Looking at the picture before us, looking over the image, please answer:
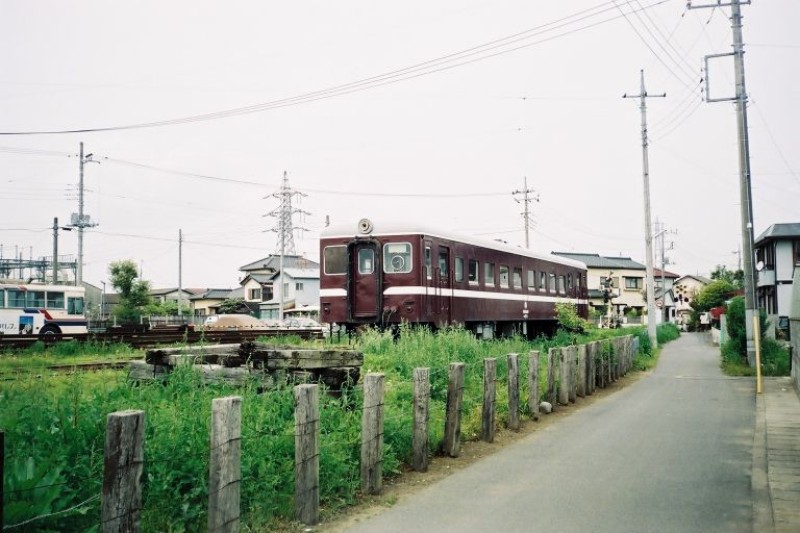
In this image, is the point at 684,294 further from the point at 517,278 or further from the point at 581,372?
the point at 581,372

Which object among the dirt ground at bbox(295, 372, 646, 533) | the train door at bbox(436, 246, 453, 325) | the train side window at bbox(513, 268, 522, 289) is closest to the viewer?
the dirt ground at bbox(295, 372, 646, 533)

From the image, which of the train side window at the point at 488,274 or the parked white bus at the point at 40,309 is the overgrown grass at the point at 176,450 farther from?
the parked white bus at the point at 40,309

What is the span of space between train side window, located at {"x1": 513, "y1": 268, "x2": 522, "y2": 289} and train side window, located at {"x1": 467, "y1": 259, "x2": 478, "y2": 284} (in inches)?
115

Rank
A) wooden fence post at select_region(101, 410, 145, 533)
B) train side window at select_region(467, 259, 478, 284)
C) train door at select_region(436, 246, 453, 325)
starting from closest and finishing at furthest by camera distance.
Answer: wooden fence post at select_region(101, 410, 145, 533) → train door at select_region(436, 246, 453, 325) → train side window at select_region(467, 259, 478, 284)

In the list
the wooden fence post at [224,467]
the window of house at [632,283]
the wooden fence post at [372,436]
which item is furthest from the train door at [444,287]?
the window of house at [632,283]

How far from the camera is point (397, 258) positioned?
1458 cm

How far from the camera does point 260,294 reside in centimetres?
5775

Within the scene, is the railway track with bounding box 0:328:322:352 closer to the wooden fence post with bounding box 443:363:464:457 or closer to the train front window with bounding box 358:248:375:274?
the train front window with bounding box 358:248:375:274

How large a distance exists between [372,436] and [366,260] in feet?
30.6

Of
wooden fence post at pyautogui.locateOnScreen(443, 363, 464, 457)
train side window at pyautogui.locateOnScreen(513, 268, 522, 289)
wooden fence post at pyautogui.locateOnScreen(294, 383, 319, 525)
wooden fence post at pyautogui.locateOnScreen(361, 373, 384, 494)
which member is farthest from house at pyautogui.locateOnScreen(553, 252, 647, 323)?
wooden fence post at pyautogui.locateOnScreen(294, 383, 319, 525)

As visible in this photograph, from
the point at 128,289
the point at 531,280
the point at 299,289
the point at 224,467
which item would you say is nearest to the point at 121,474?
the point at 224,467

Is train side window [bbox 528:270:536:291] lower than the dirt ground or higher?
higher

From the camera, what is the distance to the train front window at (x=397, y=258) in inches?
569

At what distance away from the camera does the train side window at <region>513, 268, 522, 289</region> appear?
773 inches
